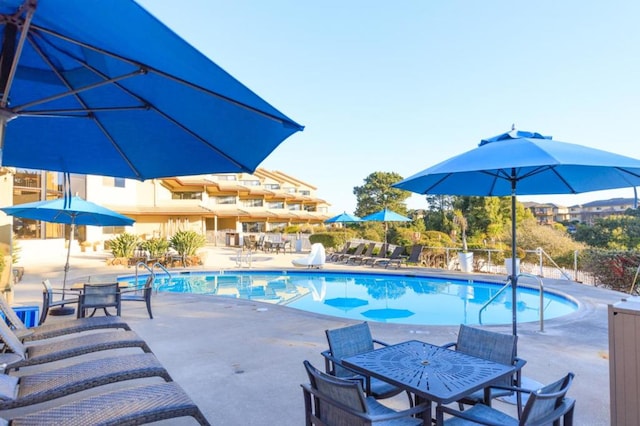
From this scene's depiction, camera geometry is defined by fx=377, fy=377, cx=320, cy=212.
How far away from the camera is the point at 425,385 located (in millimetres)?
Result: 2293

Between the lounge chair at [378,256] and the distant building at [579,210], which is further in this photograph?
the distant building at [579,210]

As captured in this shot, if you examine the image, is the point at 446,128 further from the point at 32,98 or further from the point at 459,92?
the point at 32,98

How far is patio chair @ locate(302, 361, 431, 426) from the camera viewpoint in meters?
1.98

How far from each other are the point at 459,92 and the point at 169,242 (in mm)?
15452

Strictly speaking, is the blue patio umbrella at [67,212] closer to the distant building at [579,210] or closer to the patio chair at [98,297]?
the patio chair at [98,297]

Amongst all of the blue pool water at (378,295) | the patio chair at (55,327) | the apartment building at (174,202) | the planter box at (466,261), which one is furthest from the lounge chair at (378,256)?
the patio chair at (55,327)

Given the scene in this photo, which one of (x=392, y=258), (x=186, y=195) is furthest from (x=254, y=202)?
(x=392, y=258)

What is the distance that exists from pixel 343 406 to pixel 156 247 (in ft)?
49.4

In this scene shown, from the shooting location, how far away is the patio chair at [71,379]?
245 centimetres

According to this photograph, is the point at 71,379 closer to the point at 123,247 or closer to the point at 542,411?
the point at 542,411

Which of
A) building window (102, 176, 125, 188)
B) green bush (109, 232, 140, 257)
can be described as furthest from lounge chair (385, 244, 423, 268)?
building window (102, 176, 125, 188)

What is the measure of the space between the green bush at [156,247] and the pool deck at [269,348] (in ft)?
20.9

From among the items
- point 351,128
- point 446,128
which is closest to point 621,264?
point 446,128

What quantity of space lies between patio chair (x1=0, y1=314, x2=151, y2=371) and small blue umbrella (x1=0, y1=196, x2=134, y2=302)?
2919 mm
